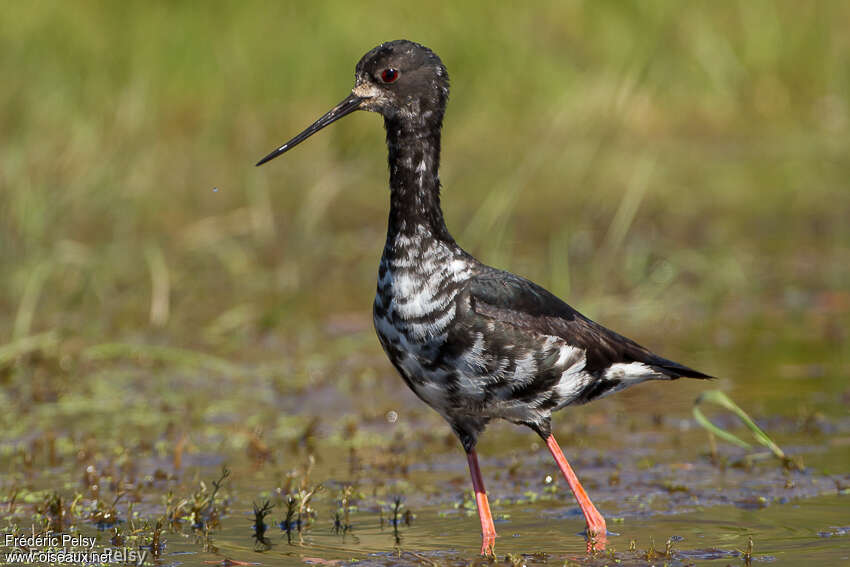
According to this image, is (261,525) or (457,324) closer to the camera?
(457,324)

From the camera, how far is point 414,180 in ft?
18.6

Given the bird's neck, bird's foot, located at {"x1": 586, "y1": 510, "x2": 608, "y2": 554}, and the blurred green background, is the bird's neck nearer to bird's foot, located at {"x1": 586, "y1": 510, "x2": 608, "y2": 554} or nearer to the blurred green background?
bird's foot, located at {"x1": 586, "y1": 510, "x2": 608, "y2": 554}

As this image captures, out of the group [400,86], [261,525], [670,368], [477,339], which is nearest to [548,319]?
[477,339]

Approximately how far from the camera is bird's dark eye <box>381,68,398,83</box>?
5688 millimetres

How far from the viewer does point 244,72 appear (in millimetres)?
12555

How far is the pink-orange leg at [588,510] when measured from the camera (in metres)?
5.34

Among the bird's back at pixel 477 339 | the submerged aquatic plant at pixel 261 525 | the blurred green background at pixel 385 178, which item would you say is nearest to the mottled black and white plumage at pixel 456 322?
the bird's back at pixel 477 339

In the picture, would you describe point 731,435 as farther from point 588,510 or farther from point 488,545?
point 488,545

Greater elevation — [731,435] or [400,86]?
[400,86]

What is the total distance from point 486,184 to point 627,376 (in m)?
5.96

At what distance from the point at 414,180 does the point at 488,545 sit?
1520 mm

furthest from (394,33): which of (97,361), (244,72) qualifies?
(97,361)

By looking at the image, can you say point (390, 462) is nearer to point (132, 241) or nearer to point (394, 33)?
point (132, 241)

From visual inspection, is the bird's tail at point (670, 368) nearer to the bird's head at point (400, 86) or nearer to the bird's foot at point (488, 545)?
the bird's foot at point (488, 545)
